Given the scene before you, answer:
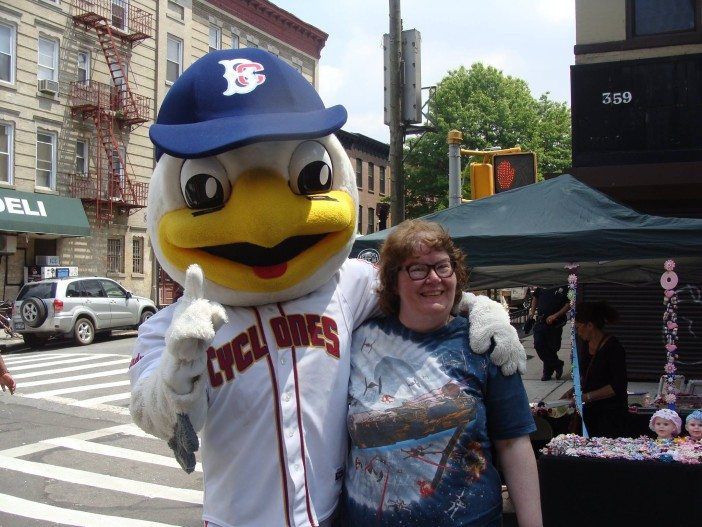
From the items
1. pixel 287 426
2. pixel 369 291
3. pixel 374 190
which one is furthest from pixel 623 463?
pixel 374 190

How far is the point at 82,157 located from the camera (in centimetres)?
2400

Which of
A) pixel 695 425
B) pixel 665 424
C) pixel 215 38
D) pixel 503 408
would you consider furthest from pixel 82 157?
pixel 503 408

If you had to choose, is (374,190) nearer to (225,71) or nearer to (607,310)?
(607,310)

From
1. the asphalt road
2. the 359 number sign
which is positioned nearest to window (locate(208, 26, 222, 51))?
the asphalt road

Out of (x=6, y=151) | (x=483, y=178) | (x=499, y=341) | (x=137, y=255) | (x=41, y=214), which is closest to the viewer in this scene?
(x=499, y=341)

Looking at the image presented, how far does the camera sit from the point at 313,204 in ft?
8.41

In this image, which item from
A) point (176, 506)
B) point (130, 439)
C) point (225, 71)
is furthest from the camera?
point (130, 439)

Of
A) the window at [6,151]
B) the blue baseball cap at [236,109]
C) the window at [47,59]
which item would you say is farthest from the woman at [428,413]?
the window at [47,59]

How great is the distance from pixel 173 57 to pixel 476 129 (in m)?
14.8

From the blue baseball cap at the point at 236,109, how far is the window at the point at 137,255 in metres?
23.9

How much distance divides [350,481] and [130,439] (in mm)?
6644

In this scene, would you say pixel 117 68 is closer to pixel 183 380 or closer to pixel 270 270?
pixel 270 270

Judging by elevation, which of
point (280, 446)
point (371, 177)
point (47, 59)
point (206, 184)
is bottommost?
point (280, 446)

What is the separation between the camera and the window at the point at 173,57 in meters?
27.2
